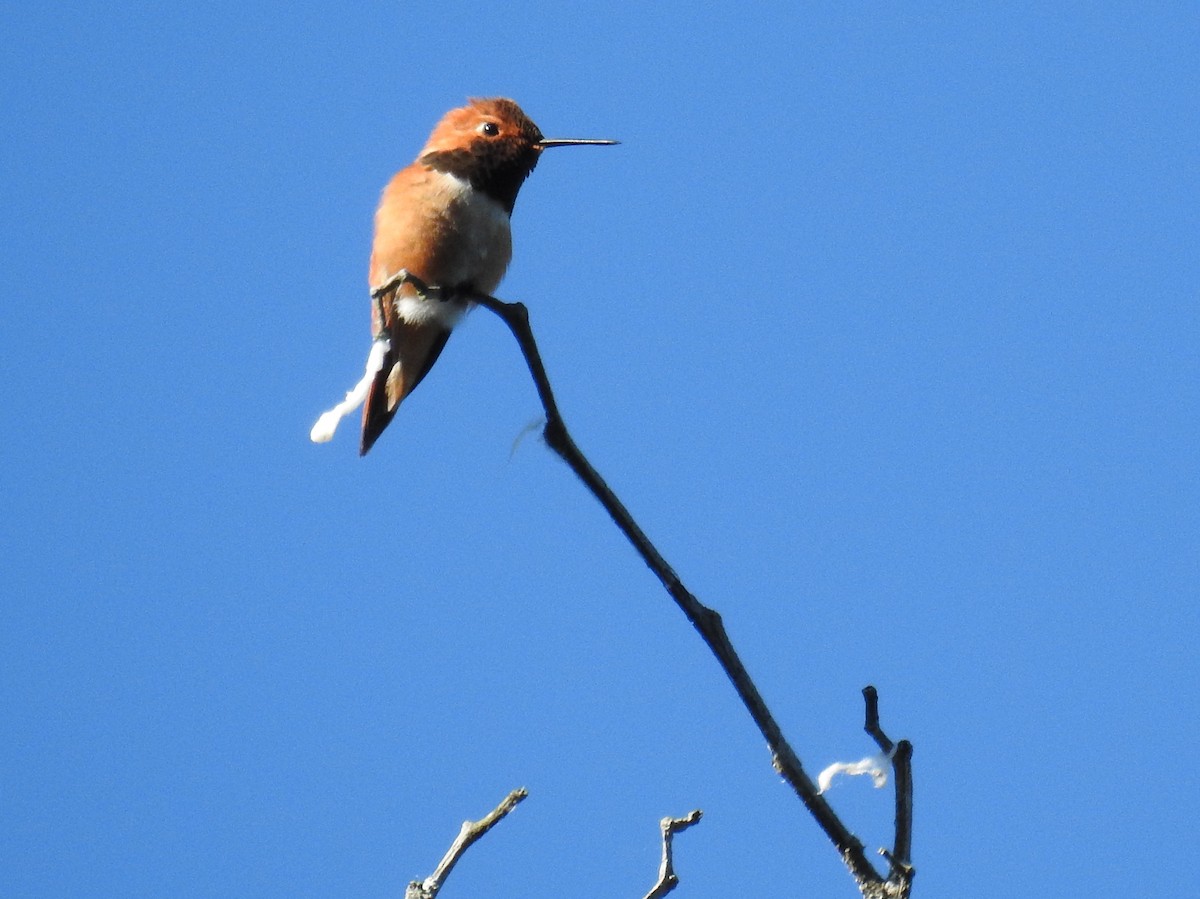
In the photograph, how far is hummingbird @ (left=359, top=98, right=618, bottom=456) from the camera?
4727 mm

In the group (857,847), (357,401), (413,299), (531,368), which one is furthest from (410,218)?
(857,847)

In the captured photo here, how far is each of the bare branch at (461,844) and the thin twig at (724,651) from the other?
654 millimetres

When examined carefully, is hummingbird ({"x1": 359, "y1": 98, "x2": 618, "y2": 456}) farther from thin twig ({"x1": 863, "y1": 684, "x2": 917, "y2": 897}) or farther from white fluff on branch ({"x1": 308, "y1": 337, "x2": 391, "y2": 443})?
thin twig ({"x1": 863, "y1": 684, "x2": 917, "y2": 897})

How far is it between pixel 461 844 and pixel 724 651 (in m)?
0.72

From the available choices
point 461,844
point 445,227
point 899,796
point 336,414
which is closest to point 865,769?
point 899,796

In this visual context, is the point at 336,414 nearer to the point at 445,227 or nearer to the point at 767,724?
the point at 767,724

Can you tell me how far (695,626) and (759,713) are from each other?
0.56 ft

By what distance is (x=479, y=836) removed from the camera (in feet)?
7.85

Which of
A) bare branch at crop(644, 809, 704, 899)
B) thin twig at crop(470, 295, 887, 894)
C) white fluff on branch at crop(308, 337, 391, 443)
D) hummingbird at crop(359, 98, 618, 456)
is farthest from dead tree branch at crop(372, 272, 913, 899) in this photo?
hummingbird at crop(359, 98, 618, 456)

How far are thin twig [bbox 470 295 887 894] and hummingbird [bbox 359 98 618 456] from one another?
2.36 m

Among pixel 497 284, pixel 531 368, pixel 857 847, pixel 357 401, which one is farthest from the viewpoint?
pixel 497 284

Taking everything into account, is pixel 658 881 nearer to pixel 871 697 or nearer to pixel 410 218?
pixel 871 697

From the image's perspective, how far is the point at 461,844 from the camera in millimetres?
2369

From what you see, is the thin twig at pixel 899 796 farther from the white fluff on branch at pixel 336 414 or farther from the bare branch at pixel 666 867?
the white fluff on branch at pixel 336 414
